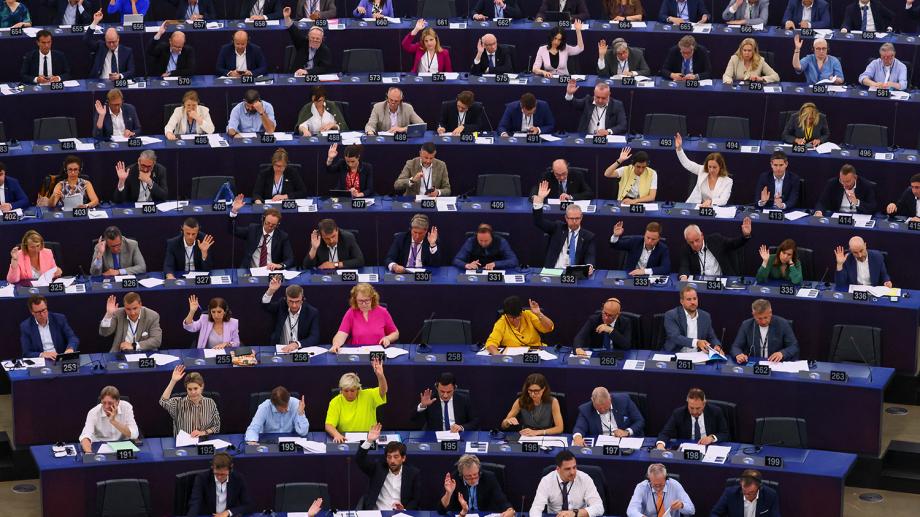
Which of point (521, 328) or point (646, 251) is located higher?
point (646, 251)

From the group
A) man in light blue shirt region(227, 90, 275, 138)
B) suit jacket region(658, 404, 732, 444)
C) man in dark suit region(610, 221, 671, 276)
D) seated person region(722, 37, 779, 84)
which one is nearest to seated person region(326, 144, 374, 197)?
man in light blue shirt region(227, 90, 275, 138)

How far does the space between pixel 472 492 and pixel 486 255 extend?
3.53 meters

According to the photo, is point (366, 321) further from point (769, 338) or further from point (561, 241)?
point (769, 338)

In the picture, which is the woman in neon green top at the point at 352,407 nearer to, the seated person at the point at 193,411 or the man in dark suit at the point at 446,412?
the man in dark suit at the point at 446,412

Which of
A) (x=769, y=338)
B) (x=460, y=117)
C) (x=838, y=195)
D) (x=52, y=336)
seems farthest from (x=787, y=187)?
(x=52, y=336)

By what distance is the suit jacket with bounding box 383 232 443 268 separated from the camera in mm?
16438

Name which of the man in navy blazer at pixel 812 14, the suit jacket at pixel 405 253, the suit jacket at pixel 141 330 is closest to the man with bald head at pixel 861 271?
the suit jacket at pixel 405 253

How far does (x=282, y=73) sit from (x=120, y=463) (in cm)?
692

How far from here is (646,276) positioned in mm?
16047

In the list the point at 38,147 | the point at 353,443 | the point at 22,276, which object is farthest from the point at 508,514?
the point at 38,147

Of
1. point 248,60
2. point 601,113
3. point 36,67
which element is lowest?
point 601,113

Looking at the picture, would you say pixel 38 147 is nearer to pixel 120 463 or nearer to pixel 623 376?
pixel 120 463

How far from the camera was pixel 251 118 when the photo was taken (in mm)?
18109

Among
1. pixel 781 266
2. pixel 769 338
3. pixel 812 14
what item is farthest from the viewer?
pixel 812 14
